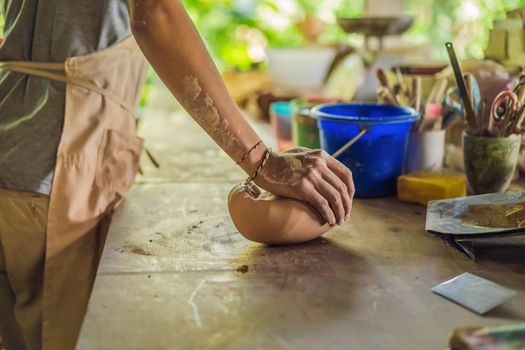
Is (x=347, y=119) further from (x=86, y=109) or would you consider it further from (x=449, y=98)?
(x=86, y=109)

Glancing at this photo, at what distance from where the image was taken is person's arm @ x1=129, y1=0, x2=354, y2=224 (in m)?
1.26

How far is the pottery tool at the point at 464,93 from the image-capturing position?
63.1 inches

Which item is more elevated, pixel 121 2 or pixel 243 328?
pixel 121 2

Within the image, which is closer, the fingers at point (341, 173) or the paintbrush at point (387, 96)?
the fingers at point (341, 173)

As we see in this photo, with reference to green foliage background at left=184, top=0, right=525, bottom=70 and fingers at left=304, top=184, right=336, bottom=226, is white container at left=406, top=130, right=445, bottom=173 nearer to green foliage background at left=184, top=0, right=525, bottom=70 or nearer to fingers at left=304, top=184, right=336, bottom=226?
fingers at left=304, top=184, right=336, bottom=226

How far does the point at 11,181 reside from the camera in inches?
59.9

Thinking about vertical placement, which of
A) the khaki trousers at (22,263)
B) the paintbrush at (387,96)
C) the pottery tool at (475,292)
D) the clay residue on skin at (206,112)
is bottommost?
the khaki trousers at (22,263)

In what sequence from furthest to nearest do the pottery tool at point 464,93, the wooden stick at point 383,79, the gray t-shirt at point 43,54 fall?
the wooden stick at point 383,79 < the pottery tool at point 464,93 < the gray t-shirt at point 43,54

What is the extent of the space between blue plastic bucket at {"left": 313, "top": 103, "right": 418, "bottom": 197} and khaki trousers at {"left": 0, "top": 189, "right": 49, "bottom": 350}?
80cm

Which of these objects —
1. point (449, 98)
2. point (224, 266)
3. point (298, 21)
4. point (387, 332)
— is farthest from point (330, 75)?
point (387, 332)

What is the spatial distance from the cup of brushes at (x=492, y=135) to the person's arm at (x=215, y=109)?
0.52 meters

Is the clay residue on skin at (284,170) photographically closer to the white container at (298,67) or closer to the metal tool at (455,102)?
the metal tool at (455,102)

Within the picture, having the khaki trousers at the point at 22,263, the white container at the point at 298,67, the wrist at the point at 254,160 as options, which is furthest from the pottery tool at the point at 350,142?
the white container at the point at 298,67

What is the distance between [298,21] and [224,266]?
3.56 m
